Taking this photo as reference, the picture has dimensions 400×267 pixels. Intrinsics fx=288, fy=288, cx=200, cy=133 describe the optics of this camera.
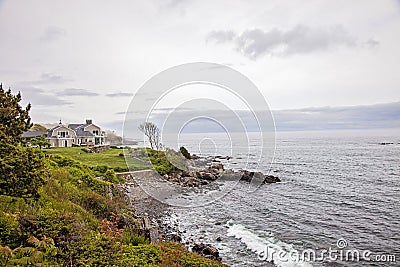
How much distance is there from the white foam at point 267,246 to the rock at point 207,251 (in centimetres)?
211

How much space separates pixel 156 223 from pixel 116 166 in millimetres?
15104

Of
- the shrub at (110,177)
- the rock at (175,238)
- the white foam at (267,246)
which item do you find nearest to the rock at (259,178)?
the shrub at (110,177)

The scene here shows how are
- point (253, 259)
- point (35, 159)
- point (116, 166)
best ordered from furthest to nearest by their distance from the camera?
point (116, 166) → point (253, 259) → point (35, 159)

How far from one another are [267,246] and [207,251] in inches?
141

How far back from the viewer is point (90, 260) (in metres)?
6.85

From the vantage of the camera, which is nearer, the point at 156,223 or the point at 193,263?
the point at 193,263

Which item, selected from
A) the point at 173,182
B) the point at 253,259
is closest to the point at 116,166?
the point at 173,182

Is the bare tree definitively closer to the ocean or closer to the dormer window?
the dormer window

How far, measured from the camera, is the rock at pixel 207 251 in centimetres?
1408

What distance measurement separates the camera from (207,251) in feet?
47.2

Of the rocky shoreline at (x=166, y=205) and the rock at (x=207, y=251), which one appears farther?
the rocky shoreline at (x=166, y=205)

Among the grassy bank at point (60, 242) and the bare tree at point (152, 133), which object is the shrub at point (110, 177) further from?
the bare tree at point (152, 133)

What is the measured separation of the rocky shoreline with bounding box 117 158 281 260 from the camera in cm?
1447

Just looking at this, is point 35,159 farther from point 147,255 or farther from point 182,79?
point 182,79
